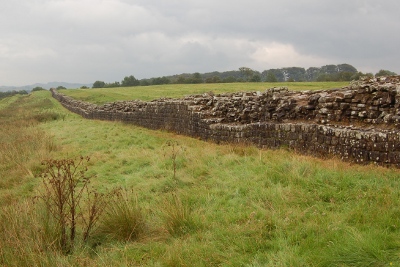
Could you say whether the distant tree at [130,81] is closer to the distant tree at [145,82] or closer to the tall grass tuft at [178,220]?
the distant tree at [145,82]

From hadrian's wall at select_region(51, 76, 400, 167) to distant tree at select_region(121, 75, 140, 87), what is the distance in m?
76.1

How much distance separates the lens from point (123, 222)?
202 inches

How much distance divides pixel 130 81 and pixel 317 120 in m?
84.2

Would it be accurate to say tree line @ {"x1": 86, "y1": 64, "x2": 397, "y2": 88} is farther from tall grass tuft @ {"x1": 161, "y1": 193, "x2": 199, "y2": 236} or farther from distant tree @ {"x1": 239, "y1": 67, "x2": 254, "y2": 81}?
tall grass tuft @ {"x1": 161, "y1": 193, "x2": 199, "y2": 236}

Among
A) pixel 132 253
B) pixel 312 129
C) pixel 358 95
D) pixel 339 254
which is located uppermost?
pixel 358 95

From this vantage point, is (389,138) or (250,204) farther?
(389,138)

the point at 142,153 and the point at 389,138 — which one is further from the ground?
the point at 389,138

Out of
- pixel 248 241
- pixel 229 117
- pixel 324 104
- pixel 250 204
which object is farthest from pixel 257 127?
pixel 248 241

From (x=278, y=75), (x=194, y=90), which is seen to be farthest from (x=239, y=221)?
(x=278, y=75)

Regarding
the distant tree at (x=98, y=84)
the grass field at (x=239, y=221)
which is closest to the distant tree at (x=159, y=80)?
the distant tree at (x=98, y=84)

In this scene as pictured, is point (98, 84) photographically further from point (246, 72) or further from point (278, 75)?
point (278, 75)

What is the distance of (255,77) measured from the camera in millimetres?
70375

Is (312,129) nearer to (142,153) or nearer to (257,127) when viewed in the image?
(257,127)

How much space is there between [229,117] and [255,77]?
194 ft
